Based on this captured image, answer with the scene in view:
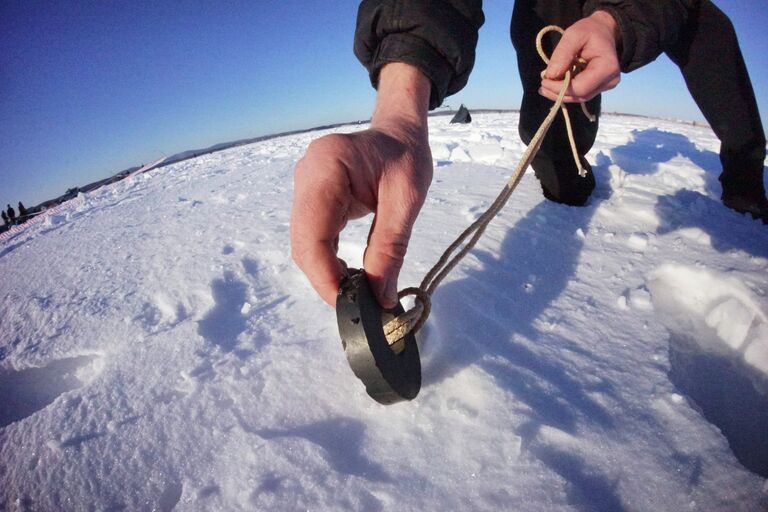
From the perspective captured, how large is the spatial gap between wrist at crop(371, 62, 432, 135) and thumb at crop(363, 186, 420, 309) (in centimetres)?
23

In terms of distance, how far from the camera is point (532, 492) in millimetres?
648

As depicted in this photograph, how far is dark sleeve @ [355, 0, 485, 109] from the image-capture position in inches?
38.4

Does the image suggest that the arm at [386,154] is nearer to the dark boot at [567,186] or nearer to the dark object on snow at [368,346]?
the dark object on snow at [368,346]

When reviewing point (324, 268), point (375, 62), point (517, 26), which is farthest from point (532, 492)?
point (517, 26)

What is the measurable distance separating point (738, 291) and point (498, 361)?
106 centimetres

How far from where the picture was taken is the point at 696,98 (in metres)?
1.85

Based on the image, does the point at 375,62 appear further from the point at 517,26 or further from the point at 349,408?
the point at 517,26

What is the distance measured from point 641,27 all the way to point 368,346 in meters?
1.41

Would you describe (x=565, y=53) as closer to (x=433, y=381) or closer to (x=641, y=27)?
(x=641, y=27)

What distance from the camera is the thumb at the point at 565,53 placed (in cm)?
100

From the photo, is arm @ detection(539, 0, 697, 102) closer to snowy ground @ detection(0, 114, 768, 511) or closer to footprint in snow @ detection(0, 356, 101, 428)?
snowy ground @ detection(0, 114, 768, 511)

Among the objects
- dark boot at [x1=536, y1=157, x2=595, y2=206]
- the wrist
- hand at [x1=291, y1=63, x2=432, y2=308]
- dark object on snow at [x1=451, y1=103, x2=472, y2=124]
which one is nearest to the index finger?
hand at [x1=291, y1=63, x2=432, y2=308]

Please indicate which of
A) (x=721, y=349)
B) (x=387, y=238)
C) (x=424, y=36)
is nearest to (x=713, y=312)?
(x=721, y=349)

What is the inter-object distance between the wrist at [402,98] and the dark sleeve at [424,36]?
0.02 metres
